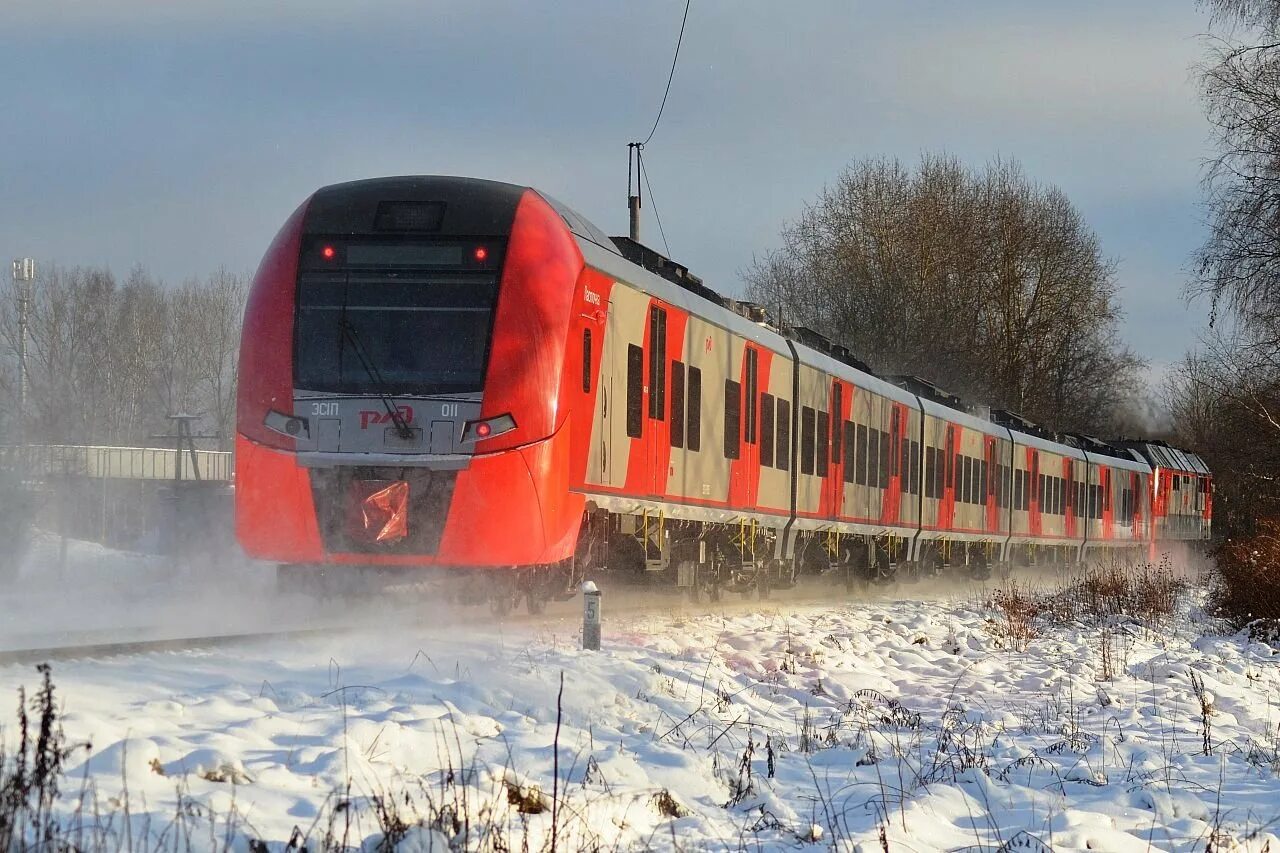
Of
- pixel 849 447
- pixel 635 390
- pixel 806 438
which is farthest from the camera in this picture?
pixel 849 447

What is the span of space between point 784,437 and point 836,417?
2.49 meters

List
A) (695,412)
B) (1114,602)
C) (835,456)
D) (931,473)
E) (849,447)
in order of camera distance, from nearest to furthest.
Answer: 1. (695,412)
2. (1114,602)
3. (835,456)
4. (849,447)
5. (931,473)

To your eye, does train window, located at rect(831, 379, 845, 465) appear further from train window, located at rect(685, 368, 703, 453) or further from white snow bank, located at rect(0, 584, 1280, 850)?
white snow bank, located at rect(0, 584, 1280, 850)

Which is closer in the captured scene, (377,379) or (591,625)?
(591,625)

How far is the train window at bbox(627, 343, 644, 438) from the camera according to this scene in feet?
40.4

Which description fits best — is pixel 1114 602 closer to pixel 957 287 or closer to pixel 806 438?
pixel 806 438

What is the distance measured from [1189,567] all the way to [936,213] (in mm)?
13300

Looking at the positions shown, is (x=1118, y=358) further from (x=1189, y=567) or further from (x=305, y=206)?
(x=305, y=206)

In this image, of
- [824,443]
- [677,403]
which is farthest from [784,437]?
[677,403]

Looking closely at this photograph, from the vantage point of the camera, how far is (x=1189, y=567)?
45406 millimetres

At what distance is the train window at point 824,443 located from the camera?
18484mm

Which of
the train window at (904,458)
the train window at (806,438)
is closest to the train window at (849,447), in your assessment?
the train window at (806,438)

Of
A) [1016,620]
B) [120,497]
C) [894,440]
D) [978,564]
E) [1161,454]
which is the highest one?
[1161,454]

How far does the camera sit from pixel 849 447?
19.9 meters
